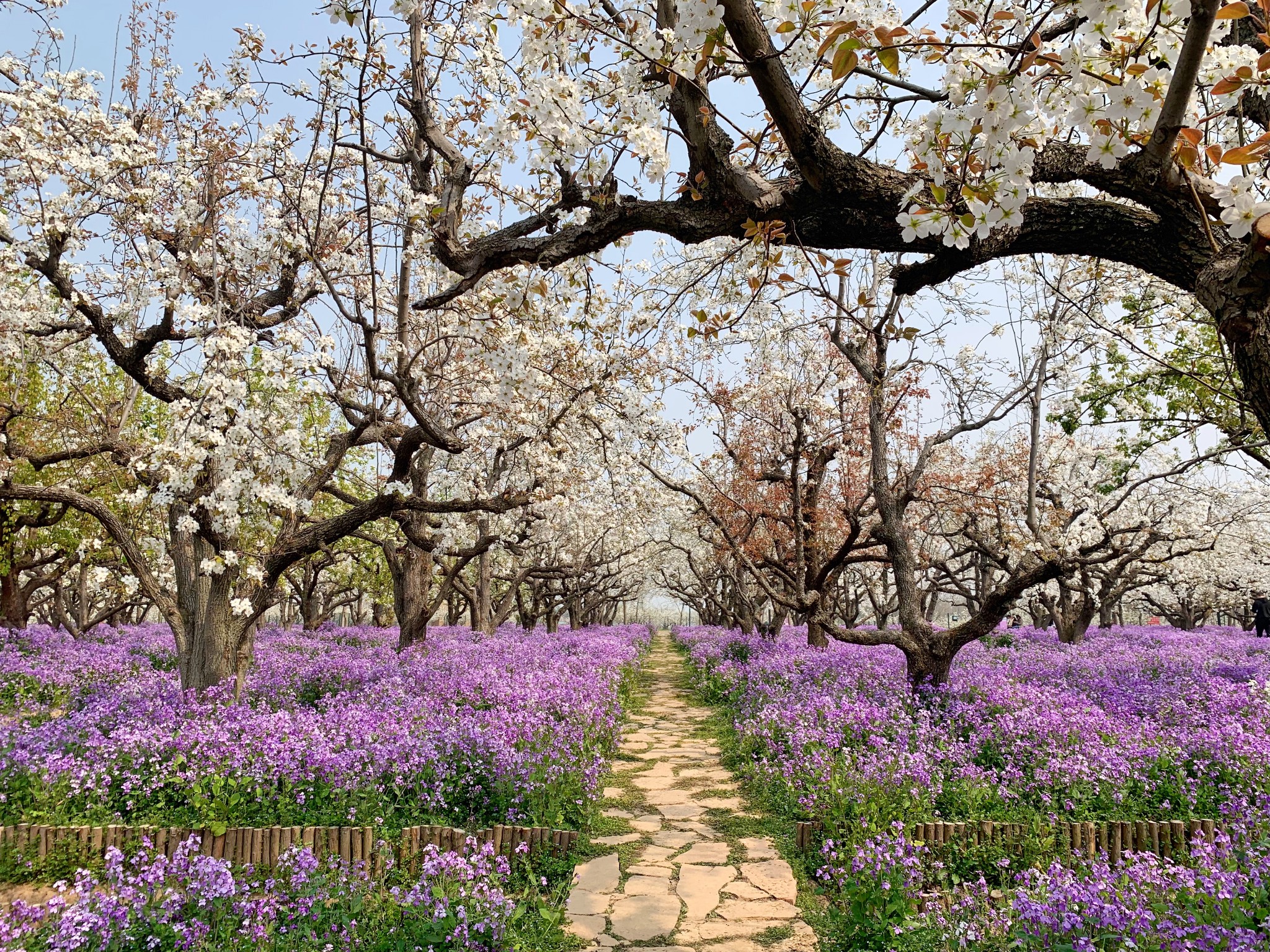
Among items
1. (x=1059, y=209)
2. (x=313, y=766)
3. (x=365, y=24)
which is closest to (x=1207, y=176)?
(x=1059, y=209)

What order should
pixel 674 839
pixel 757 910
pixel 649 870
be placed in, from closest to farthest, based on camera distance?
pixel 757 910, pixel 649 870, pixel 674 839

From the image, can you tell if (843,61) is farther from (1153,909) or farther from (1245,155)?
(1153,909)

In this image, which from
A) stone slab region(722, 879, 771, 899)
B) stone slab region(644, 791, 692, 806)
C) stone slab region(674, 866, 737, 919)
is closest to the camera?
stone slab region(674, 866, 737, 919)

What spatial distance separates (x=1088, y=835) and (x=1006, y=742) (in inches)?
86.1

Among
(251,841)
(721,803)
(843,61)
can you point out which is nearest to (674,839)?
(721,803)

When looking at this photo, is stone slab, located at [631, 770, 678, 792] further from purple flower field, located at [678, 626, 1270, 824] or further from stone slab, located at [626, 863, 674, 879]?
stone slab, located at [626, 863, 674, 879]

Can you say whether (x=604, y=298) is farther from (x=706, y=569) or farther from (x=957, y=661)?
(x=706, y=569)

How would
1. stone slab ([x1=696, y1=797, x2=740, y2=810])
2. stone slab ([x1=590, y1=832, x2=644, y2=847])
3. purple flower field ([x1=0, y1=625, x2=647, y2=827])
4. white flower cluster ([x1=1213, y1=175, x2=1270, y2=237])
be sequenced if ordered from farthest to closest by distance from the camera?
stone slab ([x1=696, y1=797, x2=740, y2=810]) < stone slab ([x1=590, y1=832, x2=644, y2=847]) < purple flower field ([x1=0, y1=625, x2=647, y2=827]) < white flower cluster ([x1=1213, y1=175, x2=1270, y2=237])

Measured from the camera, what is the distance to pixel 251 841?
5516mm

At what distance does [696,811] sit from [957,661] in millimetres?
8256

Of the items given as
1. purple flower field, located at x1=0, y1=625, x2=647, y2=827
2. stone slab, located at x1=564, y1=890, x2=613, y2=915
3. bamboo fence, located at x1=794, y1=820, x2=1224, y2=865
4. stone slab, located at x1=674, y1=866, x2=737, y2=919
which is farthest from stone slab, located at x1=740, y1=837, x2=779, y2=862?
purple flower field, located at x1=0, y1=625, x2=647, y2=827

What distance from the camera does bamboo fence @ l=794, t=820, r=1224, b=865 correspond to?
18.6ft

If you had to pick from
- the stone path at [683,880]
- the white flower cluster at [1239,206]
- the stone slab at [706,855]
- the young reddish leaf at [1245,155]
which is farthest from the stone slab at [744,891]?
the young reddish leaf at [1245,155]

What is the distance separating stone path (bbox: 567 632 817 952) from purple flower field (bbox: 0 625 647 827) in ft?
2.29
